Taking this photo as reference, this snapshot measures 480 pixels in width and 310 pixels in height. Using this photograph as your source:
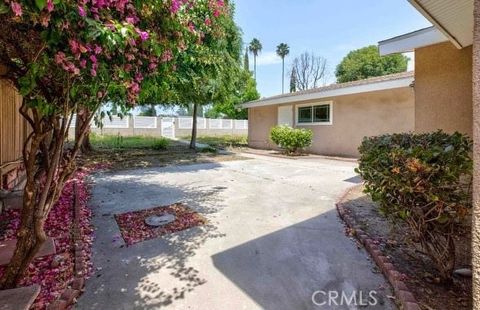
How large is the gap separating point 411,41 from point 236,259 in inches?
188

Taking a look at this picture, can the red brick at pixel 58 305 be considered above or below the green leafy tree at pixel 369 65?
below

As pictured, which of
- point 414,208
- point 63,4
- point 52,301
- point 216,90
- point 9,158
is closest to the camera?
point 63,4

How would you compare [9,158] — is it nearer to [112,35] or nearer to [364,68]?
[112,35]

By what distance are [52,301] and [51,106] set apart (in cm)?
169

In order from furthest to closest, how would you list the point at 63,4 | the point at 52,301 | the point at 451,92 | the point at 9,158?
the point at 9,158 < the point at 451,92 < the point at 52,301 < the point at 63,4

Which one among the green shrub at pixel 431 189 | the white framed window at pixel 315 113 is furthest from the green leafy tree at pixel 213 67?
the green shrub at pixel 431 189

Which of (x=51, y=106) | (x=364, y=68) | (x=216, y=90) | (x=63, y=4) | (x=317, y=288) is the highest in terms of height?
(x=364, y=68)

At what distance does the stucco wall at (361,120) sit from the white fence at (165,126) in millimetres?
13925

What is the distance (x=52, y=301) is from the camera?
2498 mm

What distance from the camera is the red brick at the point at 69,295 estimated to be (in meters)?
2.52

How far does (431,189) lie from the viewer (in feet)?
8.27

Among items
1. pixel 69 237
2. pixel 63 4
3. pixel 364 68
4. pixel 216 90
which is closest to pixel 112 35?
pixel 63 4

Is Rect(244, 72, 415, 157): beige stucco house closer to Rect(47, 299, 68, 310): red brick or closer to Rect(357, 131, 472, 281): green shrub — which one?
Rect(357, 131, 472, 281): green shrub

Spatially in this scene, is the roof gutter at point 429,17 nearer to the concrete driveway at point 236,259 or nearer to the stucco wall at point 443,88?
the stucco wall at point 443,88
